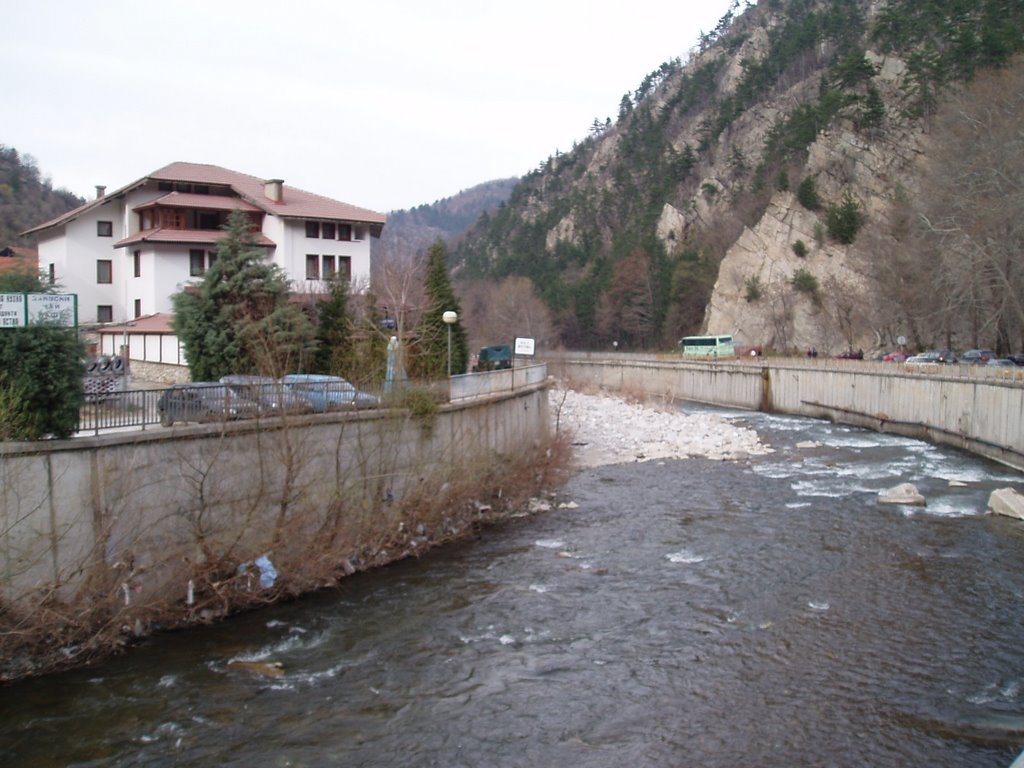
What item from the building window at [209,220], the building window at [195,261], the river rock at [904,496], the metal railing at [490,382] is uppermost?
the building window at [209,220]

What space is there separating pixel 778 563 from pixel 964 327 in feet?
176

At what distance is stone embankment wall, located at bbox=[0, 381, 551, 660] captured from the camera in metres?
14.1

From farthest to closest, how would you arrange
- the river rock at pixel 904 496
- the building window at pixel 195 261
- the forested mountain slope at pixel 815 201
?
the forested mountain slope at pixel 815 201, the building window at pixel 195 261, the river rock at pixel 904 496

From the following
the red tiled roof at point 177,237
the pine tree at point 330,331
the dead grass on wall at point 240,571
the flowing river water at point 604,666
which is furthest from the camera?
the red tiled roof at point 177,237

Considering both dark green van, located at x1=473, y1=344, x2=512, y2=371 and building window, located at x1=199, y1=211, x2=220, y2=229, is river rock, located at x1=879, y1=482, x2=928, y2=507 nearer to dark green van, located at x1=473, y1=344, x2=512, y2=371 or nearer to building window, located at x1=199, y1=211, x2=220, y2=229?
dark green van, located at x1=473, y1=344, x2=512, y2=371

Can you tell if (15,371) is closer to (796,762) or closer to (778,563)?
(796,762)

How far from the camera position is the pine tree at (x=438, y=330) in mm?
31858

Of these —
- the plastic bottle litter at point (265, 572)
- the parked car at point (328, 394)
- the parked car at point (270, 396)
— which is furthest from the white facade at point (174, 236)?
the plastic bottle litter at point (265, 572)

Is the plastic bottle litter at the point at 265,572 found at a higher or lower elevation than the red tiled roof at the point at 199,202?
lower

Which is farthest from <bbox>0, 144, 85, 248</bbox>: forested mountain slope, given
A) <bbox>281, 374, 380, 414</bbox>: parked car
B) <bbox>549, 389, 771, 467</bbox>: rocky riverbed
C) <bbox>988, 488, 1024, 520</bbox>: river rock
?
<bbox>988, 488, 1024, 520</bbox>: river rock

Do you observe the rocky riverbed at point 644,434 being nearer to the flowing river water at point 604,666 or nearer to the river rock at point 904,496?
the river rock at point 904,496

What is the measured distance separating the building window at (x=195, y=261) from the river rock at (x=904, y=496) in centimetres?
3166

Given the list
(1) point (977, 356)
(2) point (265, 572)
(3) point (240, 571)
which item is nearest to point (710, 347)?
(1) point (977, 356)

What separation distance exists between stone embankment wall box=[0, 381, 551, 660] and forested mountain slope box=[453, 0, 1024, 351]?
32.6 metres
